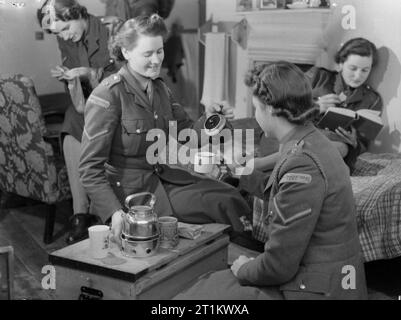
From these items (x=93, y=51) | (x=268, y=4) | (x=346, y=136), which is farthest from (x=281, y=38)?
(x=93, y=51)

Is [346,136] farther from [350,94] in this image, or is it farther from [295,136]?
[295,136]

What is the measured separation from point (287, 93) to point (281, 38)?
2388 mm

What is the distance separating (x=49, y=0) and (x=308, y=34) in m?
1.56

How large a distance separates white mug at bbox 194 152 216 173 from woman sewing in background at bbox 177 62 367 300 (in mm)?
A: 637

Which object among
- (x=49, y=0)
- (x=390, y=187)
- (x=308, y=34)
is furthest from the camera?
(x=308, y=34)

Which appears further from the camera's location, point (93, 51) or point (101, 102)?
point (93, 51)

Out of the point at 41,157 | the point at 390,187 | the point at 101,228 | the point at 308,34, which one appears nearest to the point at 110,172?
the point at 101,228

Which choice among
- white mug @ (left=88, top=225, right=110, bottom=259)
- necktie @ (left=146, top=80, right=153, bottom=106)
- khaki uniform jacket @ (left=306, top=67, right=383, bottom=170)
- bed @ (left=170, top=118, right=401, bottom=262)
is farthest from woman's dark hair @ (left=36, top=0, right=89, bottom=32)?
white mug @ (left=88, top=225, right=110, bottom=259)

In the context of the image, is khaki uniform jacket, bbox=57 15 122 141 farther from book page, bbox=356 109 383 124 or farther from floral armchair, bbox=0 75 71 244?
book page, bbox=356 109 383 124

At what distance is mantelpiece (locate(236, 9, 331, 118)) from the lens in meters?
3.52

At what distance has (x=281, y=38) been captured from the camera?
12.5 feet

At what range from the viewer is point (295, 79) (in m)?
1.52

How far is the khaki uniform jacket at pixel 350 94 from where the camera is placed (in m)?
2.94
